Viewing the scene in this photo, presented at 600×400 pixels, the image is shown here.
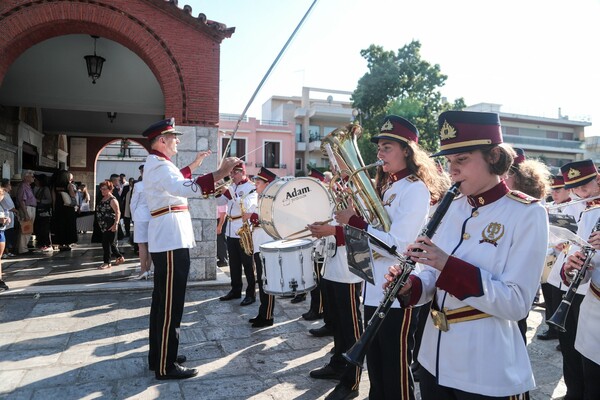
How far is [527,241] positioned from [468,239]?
27cm

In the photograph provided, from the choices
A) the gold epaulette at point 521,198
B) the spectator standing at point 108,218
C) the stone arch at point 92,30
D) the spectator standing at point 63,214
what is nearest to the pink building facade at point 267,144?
the spectator standing at point 63,214

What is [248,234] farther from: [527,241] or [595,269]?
[527,241]

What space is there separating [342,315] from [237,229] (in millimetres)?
3298

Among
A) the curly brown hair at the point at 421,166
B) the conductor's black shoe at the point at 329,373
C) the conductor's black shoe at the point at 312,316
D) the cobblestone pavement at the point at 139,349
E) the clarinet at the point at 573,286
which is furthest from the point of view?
the conductor's black shoe at the point at 312,316

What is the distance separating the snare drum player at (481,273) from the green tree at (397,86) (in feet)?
89.1

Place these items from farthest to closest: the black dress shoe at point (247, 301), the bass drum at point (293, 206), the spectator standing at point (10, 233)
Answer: the spectator standing at point (10, 233), the black dress shoe at point (247, 301), the bass drum at point (293, 206)

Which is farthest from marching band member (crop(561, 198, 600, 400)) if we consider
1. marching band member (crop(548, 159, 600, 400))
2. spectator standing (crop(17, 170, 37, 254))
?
spectator standing (crop(17, 170, 37, 254))

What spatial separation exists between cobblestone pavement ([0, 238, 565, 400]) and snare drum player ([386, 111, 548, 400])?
2.09 metres

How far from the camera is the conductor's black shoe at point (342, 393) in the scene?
3.65m

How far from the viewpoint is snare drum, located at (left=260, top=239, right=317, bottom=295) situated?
4.26 meters

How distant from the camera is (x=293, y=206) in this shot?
13.3 ft

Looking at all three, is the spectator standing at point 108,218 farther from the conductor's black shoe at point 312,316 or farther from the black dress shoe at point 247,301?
the conductor's black shoe at point 312,316

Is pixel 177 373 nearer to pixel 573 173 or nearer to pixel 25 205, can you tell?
pixel 573 173

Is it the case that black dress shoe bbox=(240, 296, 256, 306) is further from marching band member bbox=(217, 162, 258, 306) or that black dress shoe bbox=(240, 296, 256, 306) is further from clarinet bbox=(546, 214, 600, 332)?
clarinet bbox=(546, 214, 600, 332)
